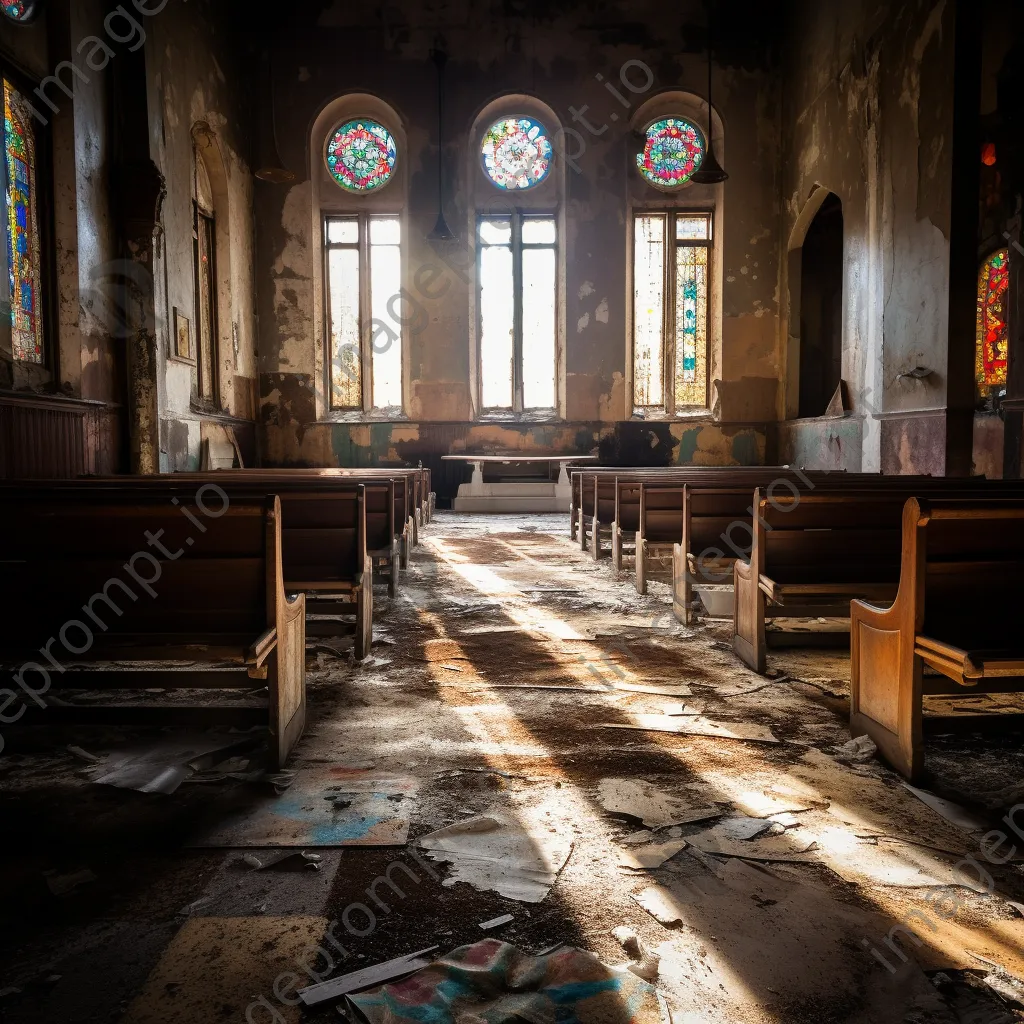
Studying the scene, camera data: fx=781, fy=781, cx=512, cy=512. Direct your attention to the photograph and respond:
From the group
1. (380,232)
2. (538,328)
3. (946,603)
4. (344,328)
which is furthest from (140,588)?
(380,232)

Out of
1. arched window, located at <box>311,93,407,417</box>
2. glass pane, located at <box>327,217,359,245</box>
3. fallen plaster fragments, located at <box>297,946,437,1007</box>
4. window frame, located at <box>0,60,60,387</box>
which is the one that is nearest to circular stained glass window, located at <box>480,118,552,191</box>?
arched window, located at <box>311,93,407,417</box>

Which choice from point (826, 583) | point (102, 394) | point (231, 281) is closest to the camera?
point (826, 583)

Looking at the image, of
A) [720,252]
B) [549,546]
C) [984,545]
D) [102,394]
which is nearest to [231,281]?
[102,394]

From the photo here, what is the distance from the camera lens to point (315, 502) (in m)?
3.55

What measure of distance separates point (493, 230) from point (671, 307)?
10.3 ft

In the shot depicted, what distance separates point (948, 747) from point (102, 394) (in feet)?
23.5

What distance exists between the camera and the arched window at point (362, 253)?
12.3 meters

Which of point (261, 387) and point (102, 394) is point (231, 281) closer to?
point (261, 387)

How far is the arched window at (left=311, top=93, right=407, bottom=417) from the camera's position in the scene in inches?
485

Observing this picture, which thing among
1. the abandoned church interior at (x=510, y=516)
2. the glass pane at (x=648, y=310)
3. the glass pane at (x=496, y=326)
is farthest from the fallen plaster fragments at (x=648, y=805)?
the glass pane at (x=648, y=310)

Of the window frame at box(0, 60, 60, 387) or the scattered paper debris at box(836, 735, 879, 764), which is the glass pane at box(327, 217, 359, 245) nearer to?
the window frame at box(0, 60, 60, 387)

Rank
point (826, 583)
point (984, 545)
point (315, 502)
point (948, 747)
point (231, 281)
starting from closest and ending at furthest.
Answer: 1. point (984, 545)
2. point (948, 747)
3. point (826, 583)
4. point (315, 502)
5. point (231, 281)

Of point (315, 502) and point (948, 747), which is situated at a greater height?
point (315, 502)

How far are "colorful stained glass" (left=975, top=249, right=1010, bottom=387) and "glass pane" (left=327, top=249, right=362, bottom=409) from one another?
28.6ft
